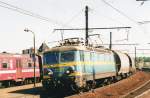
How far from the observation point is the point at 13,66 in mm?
34250

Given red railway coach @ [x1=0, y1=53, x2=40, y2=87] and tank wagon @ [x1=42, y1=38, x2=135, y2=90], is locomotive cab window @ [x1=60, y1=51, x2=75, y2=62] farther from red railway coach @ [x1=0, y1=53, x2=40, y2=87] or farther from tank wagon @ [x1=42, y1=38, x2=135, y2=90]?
red railway coach @ [x1=0, y1=53, x2=40, y2=87]

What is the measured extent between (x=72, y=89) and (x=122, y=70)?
1629 cm

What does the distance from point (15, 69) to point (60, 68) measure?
43.0ft

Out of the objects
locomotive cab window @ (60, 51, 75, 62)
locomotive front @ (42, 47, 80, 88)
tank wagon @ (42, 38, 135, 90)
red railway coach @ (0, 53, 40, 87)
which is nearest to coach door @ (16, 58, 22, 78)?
red railway coach @ (0, 53, 40, 87)

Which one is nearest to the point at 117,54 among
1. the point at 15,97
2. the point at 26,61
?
the point at 26,61

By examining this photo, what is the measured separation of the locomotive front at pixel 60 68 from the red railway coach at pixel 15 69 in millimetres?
9944

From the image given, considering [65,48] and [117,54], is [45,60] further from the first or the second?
[117,54]

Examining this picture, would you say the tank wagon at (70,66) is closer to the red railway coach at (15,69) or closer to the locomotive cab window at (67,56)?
the locomotive cab window at (67,56)

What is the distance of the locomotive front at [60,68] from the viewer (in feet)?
73.2

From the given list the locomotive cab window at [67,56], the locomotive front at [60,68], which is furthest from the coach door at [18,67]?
the locomotive cab window at [67,56]

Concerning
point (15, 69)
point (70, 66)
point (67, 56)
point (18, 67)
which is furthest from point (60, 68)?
point (18, 67)

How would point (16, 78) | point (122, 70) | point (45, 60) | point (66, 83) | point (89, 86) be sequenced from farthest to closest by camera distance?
point (122, 70) < point (16, 78) < point (89, 86) < point (45, 60) < point (66, 83)

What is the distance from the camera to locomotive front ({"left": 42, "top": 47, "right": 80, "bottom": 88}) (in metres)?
22.3

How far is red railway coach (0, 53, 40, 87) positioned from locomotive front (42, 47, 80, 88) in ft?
32.6
